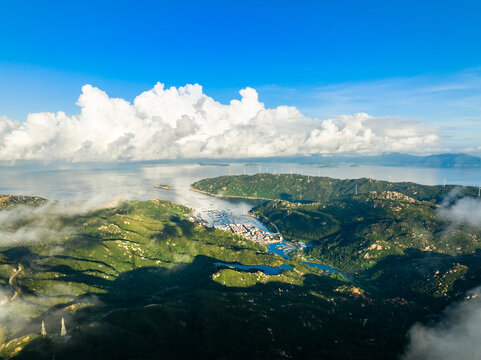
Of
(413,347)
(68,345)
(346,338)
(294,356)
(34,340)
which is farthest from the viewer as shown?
(346,338)

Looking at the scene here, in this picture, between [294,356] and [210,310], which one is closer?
[294,356]

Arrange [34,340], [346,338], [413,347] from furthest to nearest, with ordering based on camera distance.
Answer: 1. [346,338]
2. [413,347]
3. [34,340]

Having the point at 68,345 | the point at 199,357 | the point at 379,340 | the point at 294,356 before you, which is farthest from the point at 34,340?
the point at 379,340

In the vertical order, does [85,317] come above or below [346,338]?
above

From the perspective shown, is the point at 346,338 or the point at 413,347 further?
the point at 346,338

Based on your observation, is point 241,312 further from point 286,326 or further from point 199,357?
point 199,357

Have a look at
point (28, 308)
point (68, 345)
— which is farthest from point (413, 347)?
point (28, 308)

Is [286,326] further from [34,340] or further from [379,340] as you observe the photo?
[34,340]

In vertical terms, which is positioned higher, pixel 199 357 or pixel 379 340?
pixel 199 357

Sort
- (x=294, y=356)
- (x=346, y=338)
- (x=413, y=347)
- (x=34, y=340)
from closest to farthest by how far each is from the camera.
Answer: (x=34, y=340)
(x=294, y=356)
(x=413, y=347)
(x=346, y=338)
